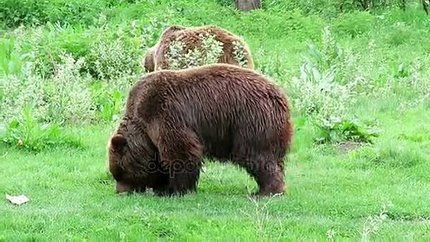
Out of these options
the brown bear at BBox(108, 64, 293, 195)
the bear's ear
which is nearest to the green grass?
the brown bear at BBox(108, 64, 293, 195)

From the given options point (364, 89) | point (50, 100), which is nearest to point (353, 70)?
point (364, 89)

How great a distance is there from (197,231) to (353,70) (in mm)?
7103

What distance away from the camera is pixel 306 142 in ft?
35.6

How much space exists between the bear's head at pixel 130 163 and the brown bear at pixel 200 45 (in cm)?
296

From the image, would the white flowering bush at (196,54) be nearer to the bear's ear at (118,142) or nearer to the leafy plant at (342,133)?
the leafy plant at (342,133)

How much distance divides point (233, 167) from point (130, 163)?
143cm

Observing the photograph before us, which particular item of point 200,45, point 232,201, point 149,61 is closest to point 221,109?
point 232,201

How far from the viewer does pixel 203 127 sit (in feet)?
28.3

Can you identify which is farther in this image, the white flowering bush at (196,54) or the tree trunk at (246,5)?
the tree trunk at (246,5)

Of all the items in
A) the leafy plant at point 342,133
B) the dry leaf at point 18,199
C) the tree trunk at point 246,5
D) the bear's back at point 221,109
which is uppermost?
the bear's back at point 221,109

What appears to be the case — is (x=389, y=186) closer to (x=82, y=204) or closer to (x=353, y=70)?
(x=82, y=204)

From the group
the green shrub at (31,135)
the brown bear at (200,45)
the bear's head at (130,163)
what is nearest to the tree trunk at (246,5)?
the brown bear at (200,45)

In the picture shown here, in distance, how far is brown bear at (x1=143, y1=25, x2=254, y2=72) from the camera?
11.6 m

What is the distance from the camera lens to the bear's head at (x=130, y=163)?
8.75m
